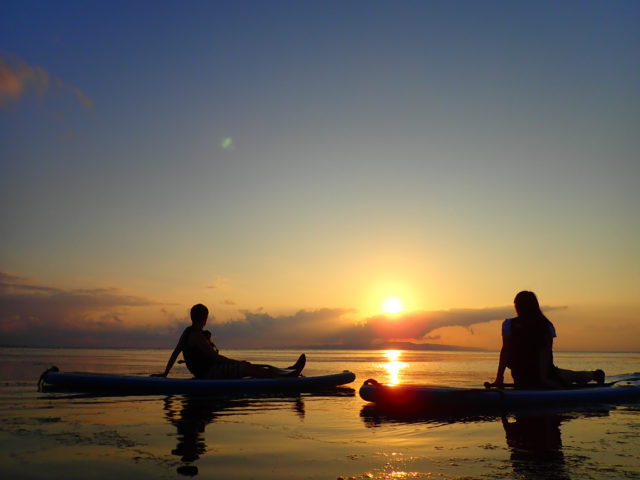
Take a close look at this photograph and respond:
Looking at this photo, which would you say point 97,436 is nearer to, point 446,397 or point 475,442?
point 475,442

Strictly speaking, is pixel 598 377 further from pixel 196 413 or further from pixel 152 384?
pixel 152 384

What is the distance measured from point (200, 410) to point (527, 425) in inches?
220

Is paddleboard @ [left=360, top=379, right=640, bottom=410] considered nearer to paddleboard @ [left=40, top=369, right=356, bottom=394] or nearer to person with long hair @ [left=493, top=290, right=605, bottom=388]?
person with long hair @ [left=493, top=290, right=605, bottom=388]

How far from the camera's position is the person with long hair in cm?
969

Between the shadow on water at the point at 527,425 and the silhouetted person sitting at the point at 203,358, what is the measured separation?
11.9ft

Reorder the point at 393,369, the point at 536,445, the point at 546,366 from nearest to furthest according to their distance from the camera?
the point at 536,445
the point at 546,366
the point at 393,369

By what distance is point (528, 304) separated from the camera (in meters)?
9.62

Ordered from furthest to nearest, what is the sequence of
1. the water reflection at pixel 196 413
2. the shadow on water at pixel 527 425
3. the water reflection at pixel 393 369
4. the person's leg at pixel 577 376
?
the water reflection at pixel 393 369, the person's leg at pixel 577 376, the water reflection at pixel 196 413, the shadow on water at pixel 527 425

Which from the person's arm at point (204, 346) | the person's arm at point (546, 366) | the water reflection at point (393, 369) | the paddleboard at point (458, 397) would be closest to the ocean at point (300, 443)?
the paddleboard at point (458, 397)

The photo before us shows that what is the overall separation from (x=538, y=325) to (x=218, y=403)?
644cm

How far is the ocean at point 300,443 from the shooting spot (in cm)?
515

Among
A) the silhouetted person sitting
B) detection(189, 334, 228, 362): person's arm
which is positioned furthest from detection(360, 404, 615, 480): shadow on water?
detection(189, 334, 228, 362): person's arm

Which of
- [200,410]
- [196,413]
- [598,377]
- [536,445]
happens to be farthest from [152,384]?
[598,377]

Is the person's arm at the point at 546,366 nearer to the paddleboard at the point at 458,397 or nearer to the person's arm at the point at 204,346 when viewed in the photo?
the paddleboard at the point at 458,397
